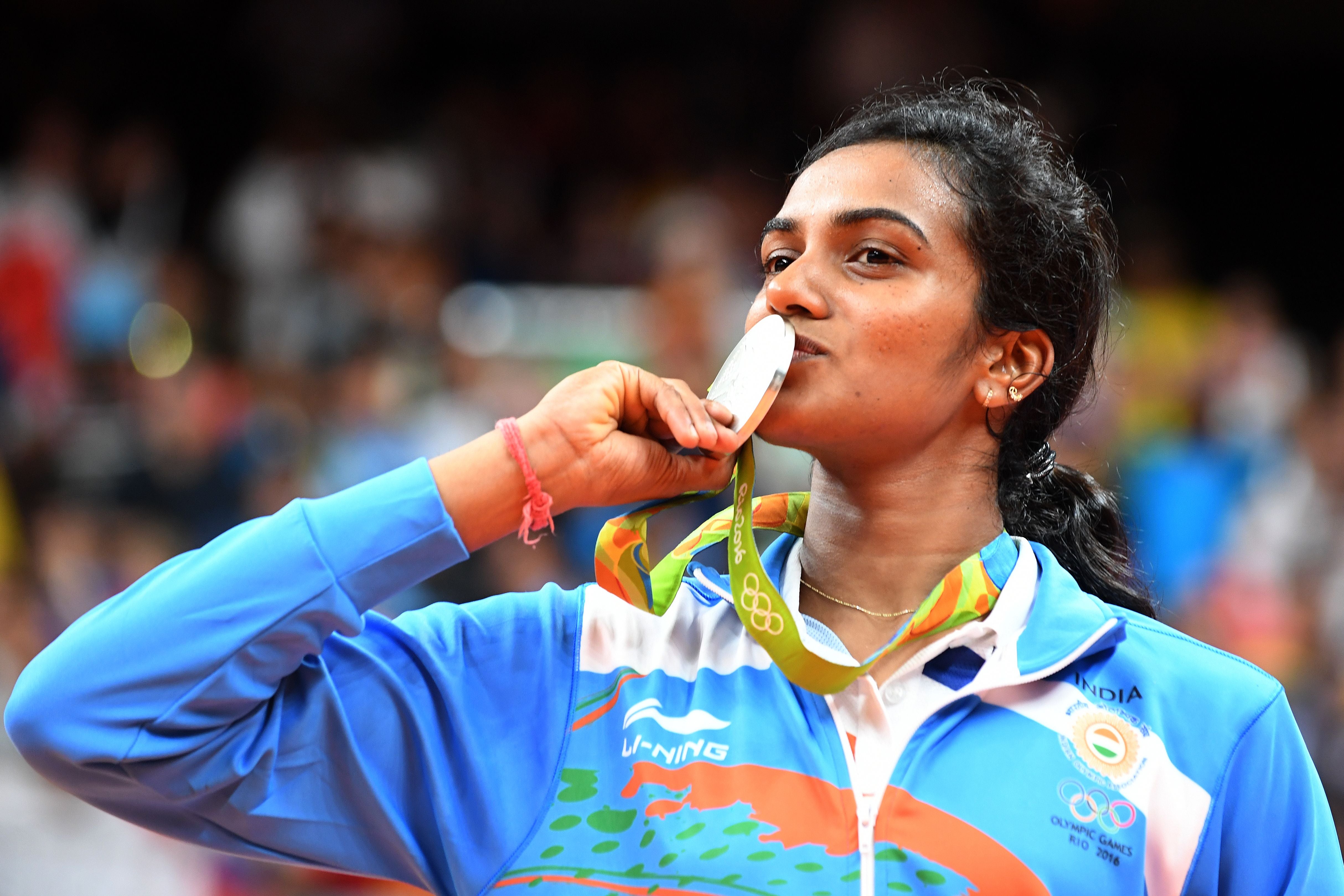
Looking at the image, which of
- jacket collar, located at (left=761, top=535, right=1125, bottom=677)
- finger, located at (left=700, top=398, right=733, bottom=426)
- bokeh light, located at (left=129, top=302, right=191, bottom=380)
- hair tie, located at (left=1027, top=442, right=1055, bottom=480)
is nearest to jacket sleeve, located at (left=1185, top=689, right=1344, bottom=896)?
jacket collar, located at (left=761, top=535, right=1125, bottom=677)

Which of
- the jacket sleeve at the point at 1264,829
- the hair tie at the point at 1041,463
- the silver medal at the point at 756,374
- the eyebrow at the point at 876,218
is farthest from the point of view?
the hair tie at the point at 1041,463

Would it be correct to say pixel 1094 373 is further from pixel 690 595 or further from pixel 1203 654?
pixel 690 595

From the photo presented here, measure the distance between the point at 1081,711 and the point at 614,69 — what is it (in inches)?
268

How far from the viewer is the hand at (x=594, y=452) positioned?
1683 mm

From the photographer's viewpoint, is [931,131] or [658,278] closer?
[931,131]

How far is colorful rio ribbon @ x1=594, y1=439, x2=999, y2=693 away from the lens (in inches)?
68.6

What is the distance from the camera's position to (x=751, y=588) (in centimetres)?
181

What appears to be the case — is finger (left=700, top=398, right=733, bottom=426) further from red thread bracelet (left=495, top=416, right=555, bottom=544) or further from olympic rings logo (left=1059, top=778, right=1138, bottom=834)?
olympic rings logo (left=1059, top=778, right=1138, bottom=834)

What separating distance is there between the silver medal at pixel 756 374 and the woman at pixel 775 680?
37 millimetres

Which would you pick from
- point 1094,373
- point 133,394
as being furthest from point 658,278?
point 1094,373

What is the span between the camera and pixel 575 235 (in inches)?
279

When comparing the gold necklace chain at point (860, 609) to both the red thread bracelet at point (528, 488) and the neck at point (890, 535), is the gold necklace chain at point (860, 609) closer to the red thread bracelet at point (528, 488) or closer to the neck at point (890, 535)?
the neck at point (890, 535)

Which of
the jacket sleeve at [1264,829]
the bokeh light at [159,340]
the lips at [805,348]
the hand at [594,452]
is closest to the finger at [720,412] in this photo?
the hand at [594,452]

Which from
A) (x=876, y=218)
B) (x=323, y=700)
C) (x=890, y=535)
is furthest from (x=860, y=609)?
(x=323, y=700)
